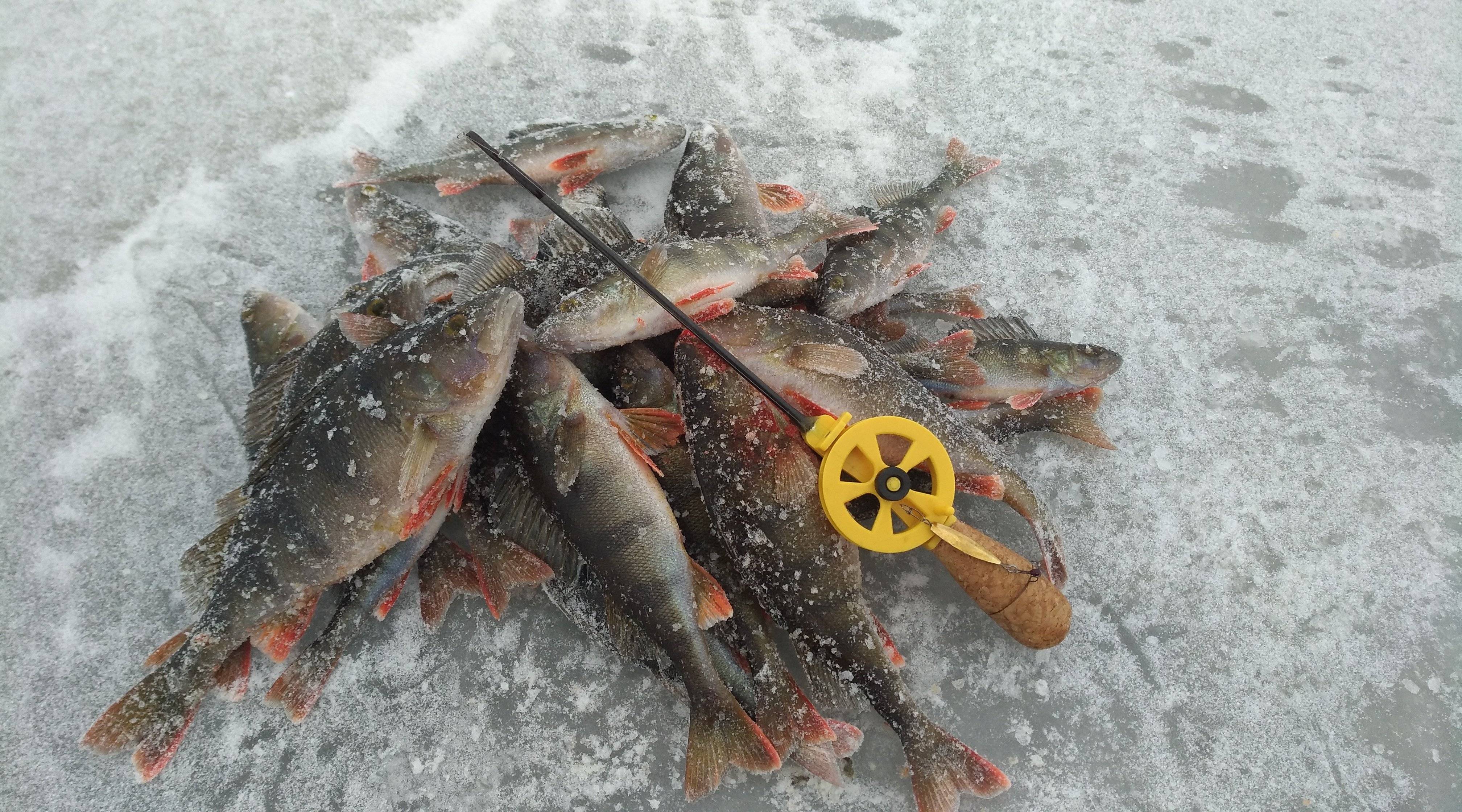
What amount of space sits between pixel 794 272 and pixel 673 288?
1.37 ft

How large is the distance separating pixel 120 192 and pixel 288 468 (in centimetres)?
192

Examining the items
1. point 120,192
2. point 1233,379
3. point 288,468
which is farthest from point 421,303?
point 1233,379

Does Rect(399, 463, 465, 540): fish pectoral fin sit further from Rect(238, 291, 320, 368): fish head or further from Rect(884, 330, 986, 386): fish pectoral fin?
Rect(884, 330, 986, 386): fish pectoral fin

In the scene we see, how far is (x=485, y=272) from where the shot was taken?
95.2 inches

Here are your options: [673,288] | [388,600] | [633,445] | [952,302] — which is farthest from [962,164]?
[388,600]

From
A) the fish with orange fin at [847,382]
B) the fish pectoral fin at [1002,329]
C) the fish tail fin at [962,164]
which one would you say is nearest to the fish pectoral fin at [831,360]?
the fish with orange fin at [847,382]

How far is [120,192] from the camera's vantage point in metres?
3.17

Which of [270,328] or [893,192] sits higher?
[893,192]

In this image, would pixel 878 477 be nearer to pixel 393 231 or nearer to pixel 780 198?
pixel 780 198

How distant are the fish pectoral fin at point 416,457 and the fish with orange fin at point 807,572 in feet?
2.52

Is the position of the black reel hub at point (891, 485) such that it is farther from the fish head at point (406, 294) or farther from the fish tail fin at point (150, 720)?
the fish tail fin at point (150, 720)

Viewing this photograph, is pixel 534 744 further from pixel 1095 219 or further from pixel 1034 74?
pixel 1034 74

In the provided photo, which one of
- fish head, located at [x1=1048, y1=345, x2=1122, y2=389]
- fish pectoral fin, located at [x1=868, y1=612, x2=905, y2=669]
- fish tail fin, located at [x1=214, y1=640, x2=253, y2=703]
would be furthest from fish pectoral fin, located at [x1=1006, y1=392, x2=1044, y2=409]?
fish tail fin, located at [x1=214, y1=640, x2=253, y2=703]

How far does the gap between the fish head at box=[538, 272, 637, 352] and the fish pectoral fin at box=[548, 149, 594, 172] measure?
92 cm
